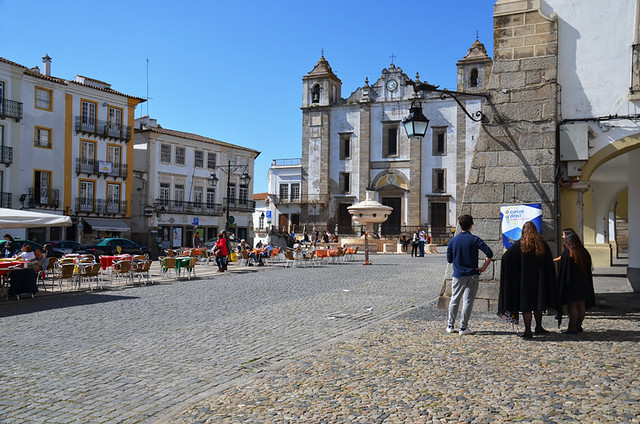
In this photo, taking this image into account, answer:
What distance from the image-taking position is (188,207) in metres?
47.5

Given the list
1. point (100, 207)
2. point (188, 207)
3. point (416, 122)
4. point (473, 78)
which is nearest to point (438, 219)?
point (473, 78)

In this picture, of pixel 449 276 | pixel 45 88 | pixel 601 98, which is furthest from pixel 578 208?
pixel 45 88

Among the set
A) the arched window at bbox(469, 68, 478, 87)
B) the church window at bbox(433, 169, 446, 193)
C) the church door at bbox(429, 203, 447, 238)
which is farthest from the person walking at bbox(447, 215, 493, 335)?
the arched window at bbox(469, 68, 478, 87)

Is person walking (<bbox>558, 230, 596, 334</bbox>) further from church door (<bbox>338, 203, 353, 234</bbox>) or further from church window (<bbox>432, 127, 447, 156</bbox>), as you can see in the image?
church door (<bbox>338, 203, 353, 234</bbox>)

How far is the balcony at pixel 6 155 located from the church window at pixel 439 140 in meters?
30.8

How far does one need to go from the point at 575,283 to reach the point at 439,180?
42.8 metres

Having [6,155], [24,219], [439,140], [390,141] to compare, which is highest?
[390,141]

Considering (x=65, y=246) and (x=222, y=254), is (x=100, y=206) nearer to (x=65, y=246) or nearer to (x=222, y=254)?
(x=65, y=246)

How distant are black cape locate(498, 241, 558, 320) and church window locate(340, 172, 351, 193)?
45.4 meters

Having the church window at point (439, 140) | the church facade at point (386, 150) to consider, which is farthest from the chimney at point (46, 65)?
the church window at point (439, 140)

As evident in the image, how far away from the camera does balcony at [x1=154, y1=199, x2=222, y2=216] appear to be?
4519cm

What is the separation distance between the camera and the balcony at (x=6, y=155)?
112ft

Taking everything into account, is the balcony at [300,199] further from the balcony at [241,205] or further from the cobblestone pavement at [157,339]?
the cobblestone pavement at [157,339]

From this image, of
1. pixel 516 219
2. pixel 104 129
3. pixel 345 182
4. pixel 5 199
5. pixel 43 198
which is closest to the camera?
pixel 516 219
